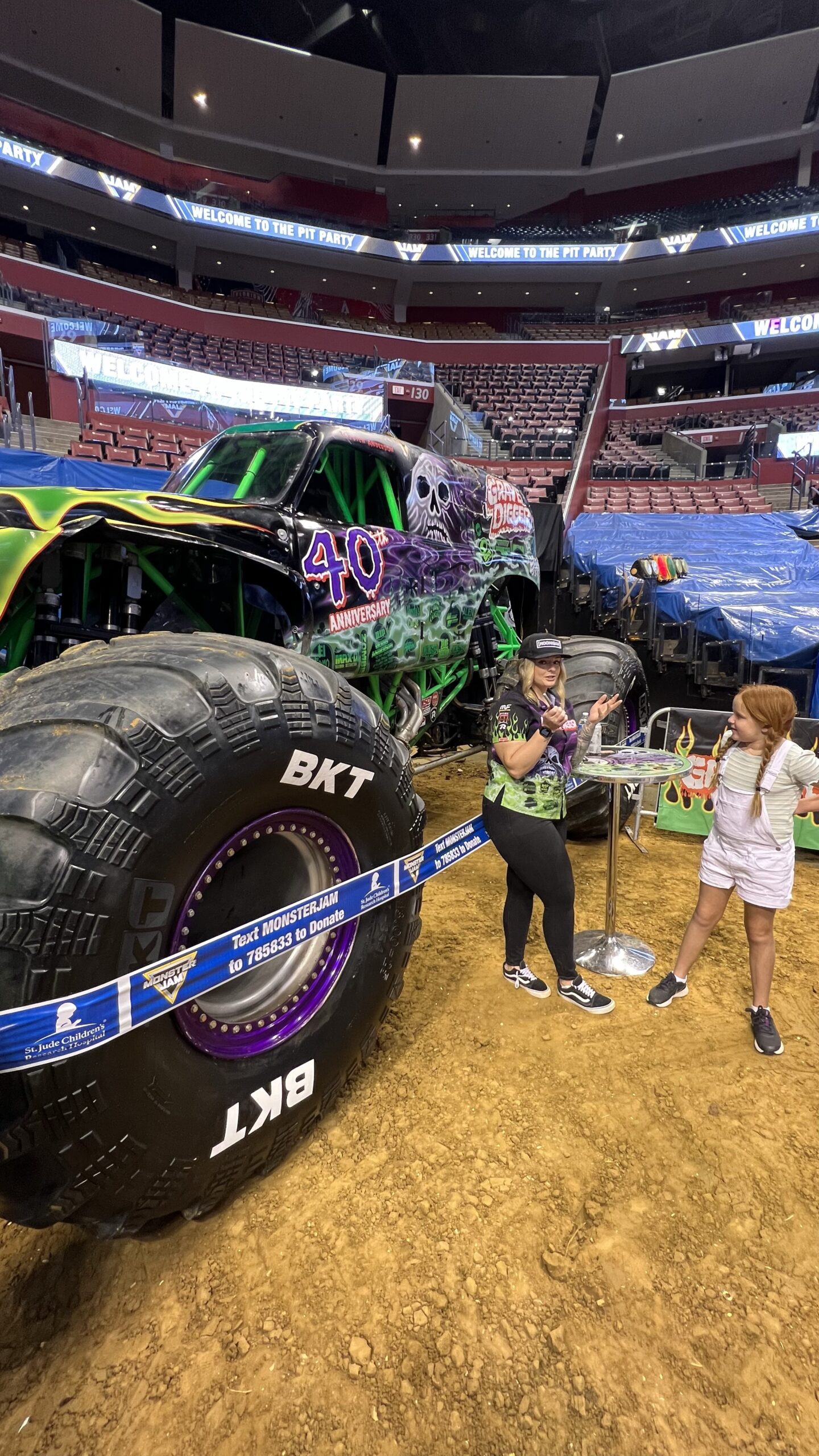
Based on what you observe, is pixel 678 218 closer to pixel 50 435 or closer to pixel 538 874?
pixel 50 435

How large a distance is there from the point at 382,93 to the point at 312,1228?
144 feet

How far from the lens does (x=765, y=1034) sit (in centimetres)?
284

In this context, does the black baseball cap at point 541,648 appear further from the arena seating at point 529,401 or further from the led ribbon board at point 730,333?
the led ribbon board at point 730,333

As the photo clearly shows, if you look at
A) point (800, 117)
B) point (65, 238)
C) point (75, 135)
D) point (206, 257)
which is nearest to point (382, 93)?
point (206, 257)

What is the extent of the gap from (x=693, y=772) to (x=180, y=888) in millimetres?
4627

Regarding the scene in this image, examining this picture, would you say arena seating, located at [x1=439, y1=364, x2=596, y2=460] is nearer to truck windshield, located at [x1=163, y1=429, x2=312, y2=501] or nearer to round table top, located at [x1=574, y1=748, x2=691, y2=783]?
truck windshield, located at [x1=163, y1=429, x2=312, y2=501]

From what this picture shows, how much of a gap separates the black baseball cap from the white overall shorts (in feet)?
3.11

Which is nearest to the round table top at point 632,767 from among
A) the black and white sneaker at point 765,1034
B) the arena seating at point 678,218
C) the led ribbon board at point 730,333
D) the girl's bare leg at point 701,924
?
the girl's bare leg at point 701,924

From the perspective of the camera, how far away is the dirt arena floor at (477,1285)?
1475 mm

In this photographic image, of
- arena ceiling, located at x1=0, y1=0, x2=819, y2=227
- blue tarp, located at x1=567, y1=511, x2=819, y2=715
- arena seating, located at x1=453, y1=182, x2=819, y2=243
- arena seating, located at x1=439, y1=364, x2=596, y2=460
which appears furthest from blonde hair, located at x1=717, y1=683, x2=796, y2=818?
arena seating, located at x1=453, y1=182, x2=819, y2=243

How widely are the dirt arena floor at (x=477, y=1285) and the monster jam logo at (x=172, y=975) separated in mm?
833

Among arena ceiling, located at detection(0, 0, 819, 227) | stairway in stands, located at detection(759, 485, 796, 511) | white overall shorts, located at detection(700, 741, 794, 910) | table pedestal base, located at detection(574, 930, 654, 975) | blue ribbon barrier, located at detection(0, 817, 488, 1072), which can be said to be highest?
arena ceiling, located at detection(0, 0, 819, 227)

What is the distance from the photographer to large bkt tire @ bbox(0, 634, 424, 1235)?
4.67ft

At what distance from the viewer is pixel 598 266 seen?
117ft
